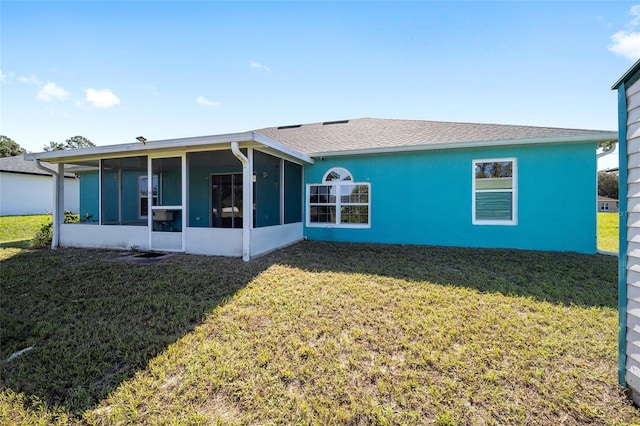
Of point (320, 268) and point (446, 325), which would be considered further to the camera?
point (320, 268)

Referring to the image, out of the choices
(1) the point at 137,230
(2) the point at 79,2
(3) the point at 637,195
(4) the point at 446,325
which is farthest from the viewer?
(1) the point at 137,230

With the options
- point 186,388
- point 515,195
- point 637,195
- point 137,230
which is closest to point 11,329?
point 186,388

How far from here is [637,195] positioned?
2150mm

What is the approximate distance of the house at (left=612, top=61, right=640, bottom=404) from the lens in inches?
84.8

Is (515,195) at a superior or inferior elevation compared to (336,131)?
inferior

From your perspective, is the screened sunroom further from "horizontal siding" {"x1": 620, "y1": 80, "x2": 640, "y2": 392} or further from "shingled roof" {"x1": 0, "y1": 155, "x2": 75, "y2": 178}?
"shingled roof" {"x1": 0, "y1": 155, "x2": 75, "y2": 178}

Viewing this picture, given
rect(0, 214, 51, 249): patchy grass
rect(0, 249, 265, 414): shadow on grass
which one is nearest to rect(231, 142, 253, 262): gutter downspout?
rect(0, 249, 265, 414): shadow on grass

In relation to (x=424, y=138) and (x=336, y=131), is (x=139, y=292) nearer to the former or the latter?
(x=424, y=138)

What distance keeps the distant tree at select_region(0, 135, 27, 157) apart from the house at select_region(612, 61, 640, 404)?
5548cm

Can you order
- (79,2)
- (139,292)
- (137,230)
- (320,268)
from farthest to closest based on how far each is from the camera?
(137,230) < (79,2) < (320,268) < (139,292)

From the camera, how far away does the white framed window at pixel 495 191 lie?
7.33 meters

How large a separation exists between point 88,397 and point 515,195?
28.7ft

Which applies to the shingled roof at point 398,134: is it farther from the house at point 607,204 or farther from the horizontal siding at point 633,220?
the house at point 607,204

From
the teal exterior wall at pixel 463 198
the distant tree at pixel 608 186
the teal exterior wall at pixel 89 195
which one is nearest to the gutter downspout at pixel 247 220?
the teal exterior wall at pixel 463 198
